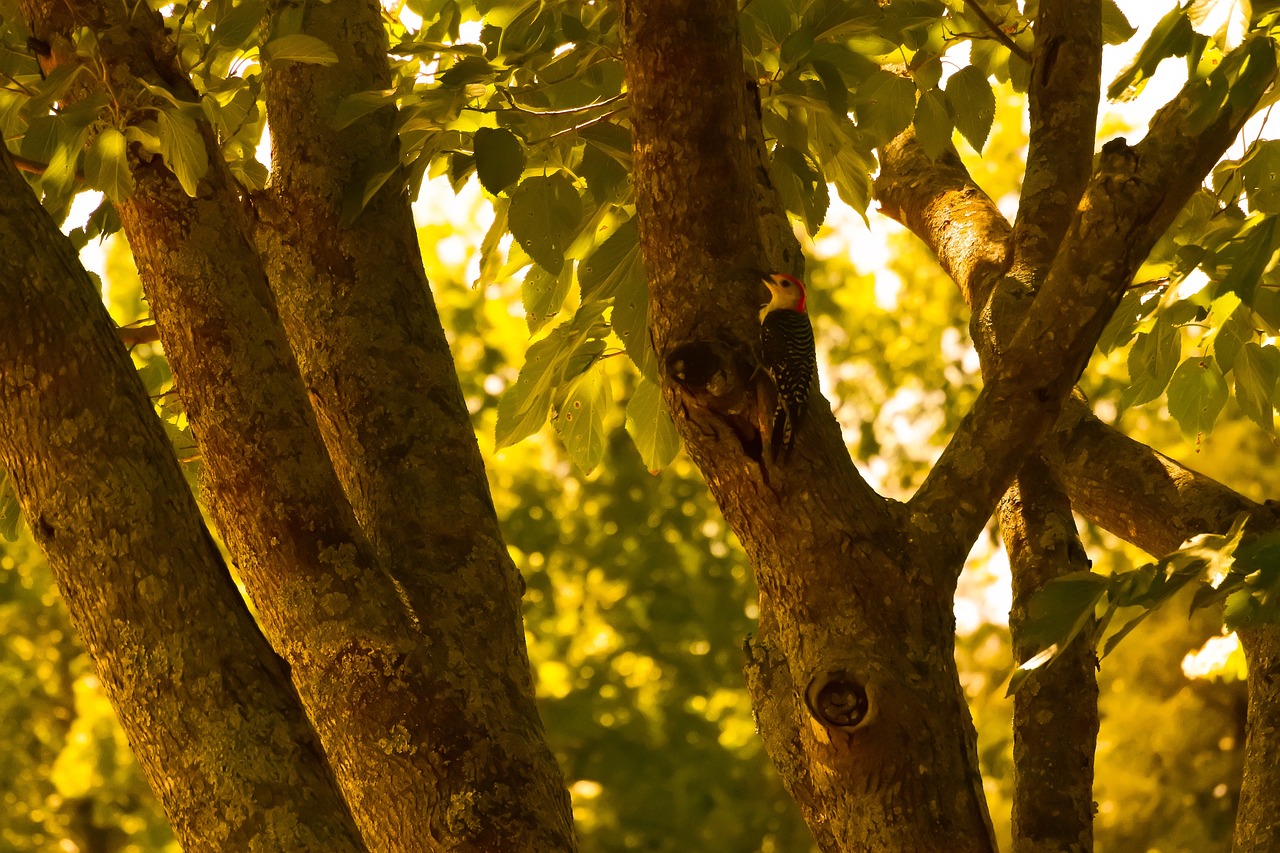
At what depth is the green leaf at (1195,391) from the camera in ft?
12.1

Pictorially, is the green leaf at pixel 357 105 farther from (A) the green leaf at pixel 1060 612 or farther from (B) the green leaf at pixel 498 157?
(A) the green leaf at pixel 1060 612

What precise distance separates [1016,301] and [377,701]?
1866 mm

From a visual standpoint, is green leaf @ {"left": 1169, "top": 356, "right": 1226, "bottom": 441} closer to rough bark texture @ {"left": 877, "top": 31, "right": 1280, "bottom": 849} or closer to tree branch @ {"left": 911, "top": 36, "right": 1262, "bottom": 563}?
rough bark texture @ {"left": 877, "top": 31, "right": 1280, "bottom": 849}

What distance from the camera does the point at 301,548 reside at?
8.38 feet

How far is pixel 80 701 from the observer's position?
14555 mm

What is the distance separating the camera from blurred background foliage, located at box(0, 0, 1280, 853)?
1298 centimetres

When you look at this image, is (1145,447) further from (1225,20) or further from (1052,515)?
(1225,20)

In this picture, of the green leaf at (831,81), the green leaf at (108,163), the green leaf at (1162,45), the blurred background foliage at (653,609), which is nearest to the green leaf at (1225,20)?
the green leaf at (1162,45)

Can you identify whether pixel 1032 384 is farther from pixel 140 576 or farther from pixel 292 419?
pixel 140 576

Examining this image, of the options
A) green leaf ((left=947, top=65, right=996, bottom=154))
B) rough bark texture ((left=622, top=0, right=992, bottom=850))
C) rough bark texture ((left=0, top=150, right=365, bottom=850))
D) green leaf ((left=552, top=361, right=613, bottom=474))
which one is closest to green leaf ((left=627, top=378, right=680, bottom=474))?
green leaf ((left=552, top=361, right=613, bottom=474))

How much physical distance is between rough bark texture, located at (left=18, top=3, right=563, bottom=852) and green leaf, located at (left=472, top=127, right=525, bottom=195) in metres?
0.64

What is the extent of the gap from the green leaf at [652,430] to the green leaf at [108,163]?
142 cm

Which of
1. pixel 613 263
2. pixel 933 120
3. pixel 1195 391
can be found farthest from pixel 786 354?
pixel 1195 391

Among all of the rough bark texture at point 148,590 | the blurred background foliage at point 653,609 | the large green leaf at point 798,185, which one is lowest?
the rough bark texture at point 148,590
